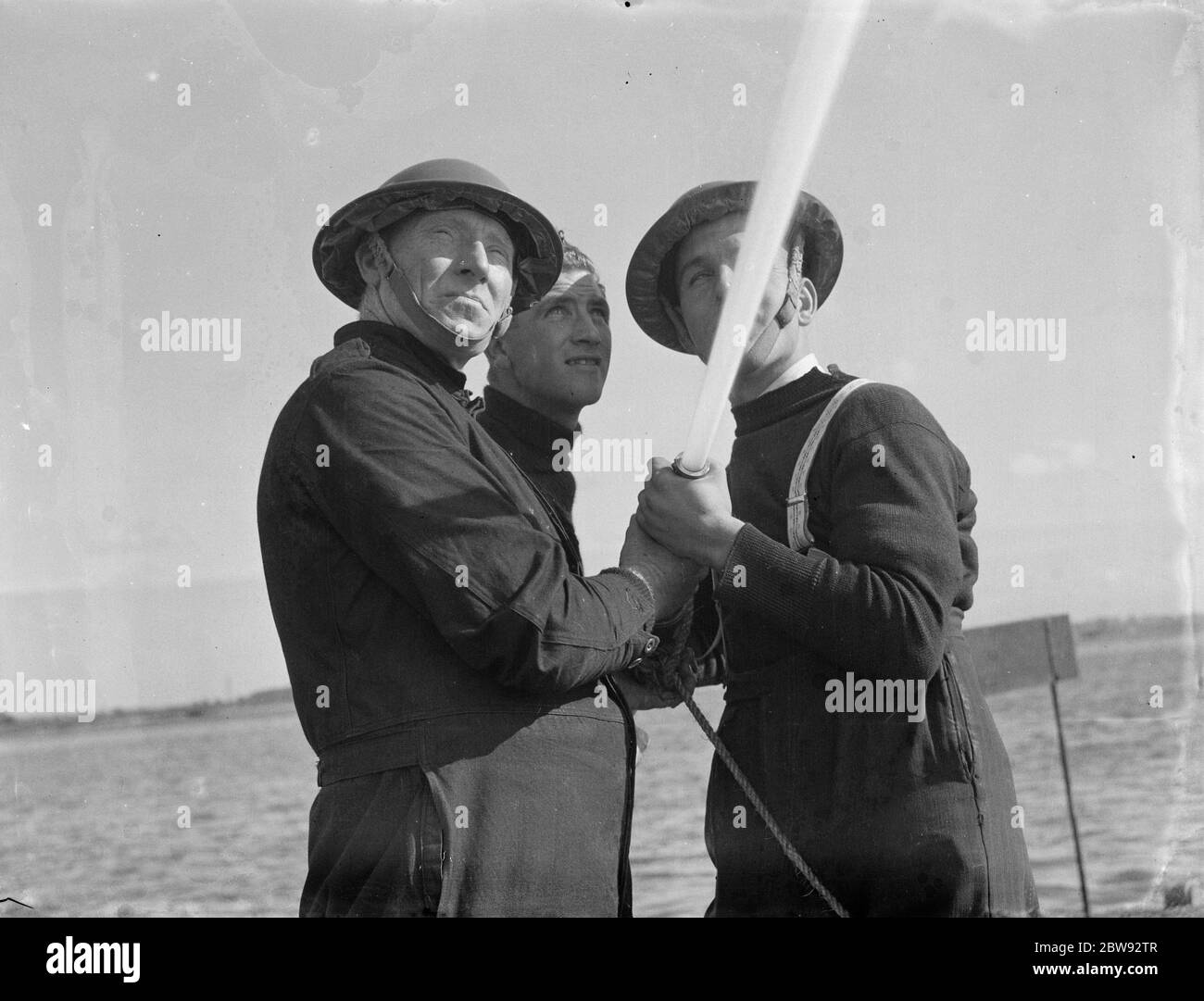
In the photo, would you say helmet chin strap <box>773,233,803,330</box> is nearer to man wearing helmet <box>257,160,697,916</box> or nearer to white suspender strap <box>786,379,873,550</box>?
white suspender strap <box>786,379,873,550</box>

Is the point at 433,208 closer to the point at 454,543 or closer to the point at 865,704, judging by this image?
the point at 454,543

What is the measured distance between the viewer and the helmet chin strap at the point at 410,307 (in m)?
3.06

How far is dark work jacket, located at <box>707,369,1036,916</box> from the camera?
2939mm

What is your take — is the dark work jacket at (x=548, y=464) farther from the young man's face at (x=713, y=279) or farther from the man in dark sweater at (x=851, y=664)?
the young man's face at (x=713, y=279)

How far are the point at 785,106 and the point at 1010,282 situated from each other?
0.65 m

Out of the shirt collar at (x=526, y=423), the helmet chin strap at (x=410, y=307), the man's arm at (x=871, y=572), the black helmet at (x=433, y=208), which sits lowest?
the man's arm at (x=871, y=572)

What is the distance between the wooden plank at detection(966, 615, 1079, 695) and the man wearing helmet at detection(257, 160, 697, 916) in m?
0.70

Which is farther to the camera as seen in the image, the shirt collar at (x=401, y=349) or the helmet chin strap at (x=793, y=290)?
the helmet chin strap at (x=793, y=290)

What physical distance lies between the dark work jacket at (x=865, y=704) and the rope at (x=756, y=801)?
17 millimetres

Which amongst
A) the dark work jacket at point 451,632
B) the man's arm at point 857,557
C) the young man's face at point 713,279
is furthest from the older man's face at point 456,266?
the man's arm at point 857,557

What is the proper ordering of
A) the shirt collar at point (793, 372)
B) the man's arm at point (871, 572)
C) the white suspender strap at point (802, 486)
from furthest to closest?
the shirt collar at point (793, 372)
the white suspender strap at point (802, 486)
the man's arm at point (871, 572)

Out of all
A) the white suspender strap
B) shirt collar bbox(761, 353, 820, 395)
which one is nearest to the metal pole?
the white suspender strap

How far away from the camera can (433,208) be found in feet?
10.1

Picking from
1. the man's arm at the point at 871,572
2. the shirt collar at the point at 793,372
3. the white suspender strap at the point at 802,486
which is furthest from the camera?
the shirt collar at the point at 793,372
